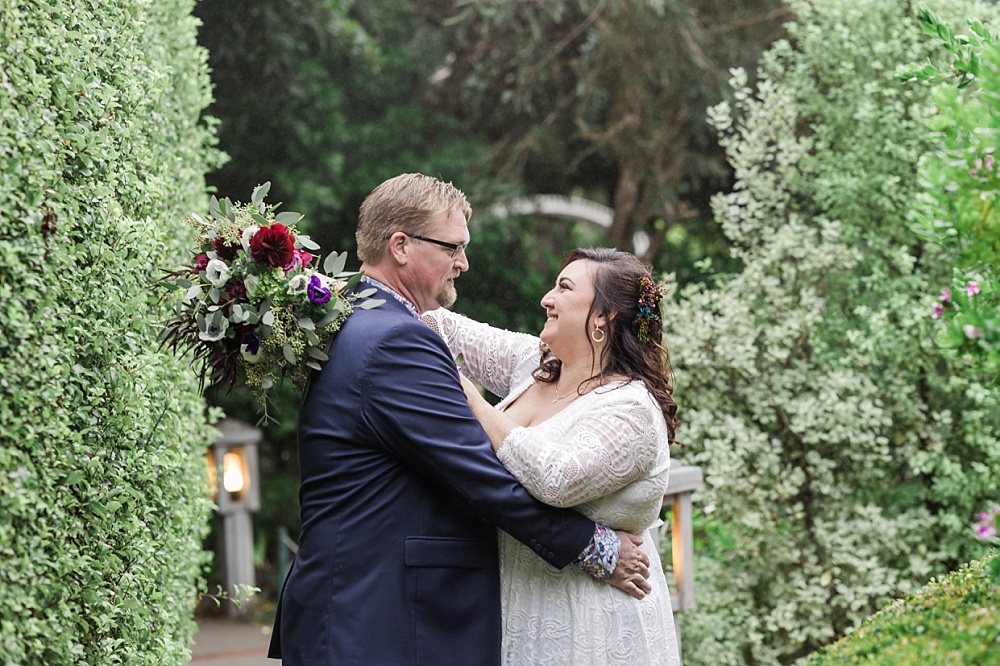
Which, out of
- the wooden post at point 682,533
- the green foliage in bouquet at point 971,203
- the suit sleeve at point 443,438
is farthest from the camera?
the wooden post at point 682,533

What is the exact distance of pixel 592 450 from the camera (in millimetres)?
2963

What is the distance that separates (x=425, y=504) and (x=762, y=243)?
4754 millimetres

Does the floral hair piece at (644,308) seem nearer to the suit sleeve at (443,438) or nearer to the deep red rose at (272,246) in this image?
the suit sleeve at (443,438)

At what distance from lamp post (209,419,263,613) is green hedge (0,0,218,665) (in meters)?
5.22

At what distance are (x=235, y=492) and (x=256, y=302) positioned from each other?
6.88 meters

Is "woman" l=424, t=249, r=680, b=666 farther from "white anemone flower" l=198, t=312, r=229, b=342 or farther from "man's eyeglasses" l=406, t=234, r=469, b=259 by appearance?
"white anemone flower" l=198, t=312, r=229, b=342

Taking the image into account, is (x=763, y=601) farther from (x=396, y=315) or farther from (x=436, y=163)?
(x=436, y=163)

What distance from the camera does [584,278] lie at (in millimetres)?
3277

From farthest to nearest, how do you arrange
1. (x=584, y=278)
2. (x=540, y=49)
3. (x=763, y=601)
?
(x=540, y=49) → (x=763, y=601) → (x=584, y=278)

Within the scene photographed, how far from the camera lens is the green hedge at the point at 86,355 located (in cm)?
243

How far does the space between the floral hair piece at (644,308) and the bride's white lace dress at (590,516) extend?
0.55 feet

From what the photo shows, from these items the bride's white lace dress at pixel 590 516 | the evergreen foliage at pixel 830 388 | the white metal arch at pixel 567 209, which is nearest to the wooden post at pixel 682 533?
the evergreen foliage at pixel 830 388

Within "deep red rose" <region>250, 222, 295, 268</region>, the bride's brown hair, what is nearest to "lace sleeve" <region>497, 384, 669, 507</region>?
the bride's brown hair

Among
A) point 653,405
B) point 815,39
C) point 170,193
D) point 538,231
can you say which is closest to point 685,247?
point 538,231
